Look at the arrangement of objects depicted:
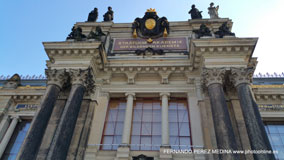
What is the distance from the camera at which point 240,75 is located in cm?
1116

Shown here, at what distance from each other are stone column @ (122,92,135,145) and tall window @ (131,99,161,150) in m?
0.48

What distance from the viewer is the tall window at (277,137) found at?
1216cm

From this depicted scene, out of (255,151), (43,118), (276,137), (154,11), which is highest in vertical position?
(154,11)

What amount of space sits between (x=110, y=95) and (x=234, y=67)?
7.16 m

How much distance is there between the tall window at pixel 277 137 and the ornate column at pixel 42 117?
11.9m

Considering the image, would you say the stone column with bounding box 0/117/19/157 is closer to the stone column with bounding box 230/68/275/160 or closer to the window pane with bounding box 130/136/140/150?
the window pane with bounding box 130/136/140/150

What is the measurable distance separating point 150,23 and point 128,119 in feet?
27.7

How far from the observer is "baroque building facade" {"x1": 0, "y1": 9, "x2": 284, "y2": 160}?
10.1 m

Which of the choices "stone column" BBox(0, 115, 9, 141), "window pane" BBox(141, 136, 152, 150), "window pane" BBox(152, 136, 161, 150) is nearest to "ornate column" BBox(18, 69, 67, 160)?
"window pane" BBox(141, 136, 152, 150)

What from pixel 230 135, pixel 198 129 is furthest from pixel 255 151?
pixel 198 129

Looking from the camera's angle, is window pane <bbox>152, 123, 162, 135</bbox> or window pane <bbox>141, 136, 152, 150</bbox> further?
window pane <bbox>152, 123, 162, 135</bbox>

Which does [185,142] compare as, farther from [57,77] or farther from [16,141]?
[16,141]

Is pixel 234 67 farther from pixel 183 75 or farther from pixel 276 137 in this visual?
pixel 276 137

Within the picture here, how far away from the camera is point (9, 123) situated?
15.2m
